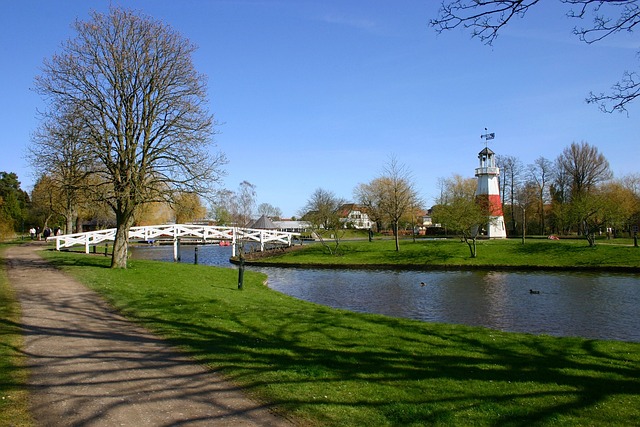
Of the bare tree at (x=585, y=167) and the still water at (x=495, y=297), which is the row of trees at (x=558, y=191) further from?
the still water at (x=495, y=297)

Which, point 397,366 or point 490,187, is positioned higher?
point 490,187

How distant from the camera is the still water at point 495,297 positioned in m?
14.9

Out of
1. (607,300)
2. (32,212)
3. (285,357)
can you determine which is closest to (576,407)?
(285,357)

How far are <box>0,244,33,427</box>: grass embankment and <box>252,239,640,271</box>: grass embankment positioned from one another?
1105 inches

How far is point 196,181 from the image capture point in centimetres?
2239

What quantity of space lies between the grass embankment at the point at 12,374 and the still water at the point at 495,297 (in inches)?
442

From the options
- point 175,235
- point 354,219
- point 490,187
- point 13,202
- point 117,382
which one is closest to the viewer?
point 117,382

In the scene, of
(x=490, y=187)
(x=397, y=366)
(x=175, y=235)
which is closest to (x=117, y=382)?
(x=397, y=366)

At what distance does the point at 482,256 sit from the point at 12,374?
34.4 meters

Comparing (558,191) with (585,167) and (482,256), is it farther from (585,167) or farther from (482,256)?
(482,256)

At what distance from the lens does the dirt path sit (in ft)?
16.8

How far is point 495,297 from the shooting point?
67.4 ft

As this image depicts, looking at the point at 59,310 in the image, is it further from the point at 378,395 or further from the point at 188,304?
the point at 378,395

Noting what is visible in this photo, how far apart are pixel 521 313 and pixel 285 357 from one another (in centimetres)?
1194
